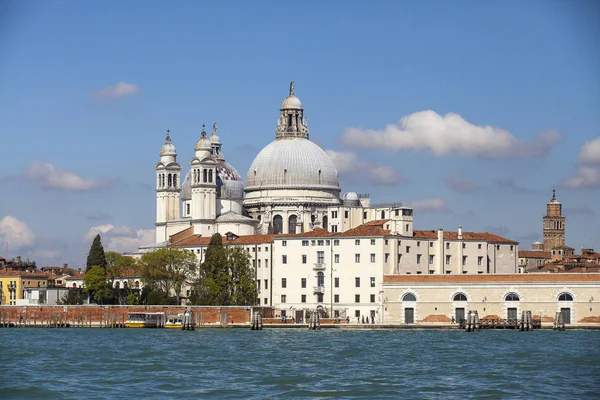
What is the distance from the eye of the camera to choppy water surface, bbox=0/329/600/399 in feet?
122

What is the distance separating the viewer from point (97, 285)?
283ft

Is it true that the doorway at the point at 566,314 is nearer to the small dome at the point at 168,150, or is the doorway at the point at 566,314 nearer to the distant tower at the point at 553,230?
the small dome at the point at 168,150

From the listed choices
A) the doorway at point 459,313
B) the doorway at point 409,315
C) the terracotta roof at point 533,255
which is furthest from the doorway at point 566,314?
the terracotta roof at point 533,255

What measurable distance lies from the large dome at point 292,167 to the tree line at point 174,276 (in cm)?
1102

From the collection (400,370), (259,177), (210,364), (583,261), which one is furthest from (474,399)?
(583,261)

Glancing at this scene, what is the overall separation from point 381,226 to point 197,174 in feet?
55.0

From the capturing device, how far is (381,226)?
85000 millimetres

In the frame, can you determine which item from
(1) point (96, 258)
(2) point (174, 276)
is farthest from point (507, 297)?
(1) point (96, 258)

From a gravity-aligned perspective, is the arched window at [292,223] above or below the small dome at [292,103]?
below

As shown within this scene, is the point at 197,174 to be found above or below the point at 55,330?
above

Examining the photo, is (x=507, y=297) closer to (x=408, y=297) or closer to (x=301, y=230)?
(x=408, y=297)

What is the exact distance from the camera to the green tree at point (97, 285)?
283 feet

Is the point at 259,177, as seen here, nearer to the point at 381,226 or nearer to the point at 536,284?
the point at 381,226

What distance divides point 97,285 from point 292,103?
23.0 metres
